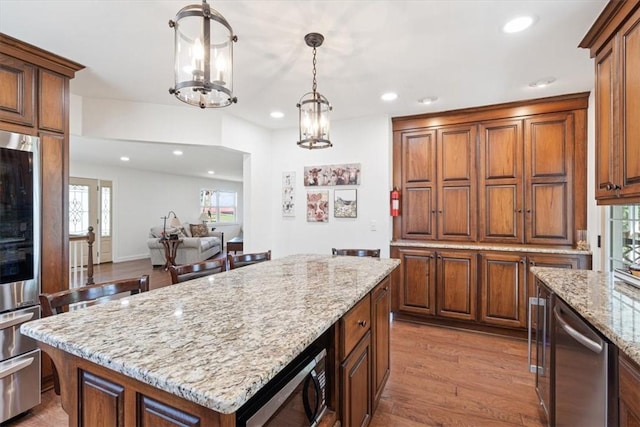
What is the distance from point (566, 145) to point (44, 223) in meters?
4.71

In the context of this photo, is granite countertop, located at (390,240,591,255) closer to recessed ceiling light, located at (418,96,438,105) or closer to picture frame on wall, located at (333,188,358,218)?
picture frame on wall, located at (333,188,358,218)

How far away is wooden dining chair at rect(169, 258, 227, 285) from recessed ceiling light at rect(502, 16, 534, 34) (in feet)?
8.18

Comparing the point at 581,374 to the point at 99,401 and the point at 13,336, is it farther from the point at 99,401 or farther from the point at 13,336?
the point at 13,336

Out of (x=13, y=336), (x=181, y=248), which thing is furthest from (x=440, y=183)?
(x=181, y=248)

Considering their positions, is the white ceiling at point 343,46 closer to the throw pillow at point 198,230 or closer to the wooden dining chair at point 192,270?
the wooden dining chair at point 192,270

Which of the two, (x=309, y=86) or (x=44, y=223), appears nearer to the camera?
(x=44, y=223)

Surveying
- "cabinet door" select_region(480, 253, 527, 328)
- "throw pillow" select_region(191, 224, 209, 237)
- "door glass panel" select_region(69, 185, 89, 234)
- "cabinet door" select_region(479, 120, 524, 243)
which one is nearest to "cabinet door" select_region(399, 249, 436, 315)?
"cabinet door" select_region(480, 253, 527, 328)

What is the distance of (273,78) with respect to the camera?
8.99 feet

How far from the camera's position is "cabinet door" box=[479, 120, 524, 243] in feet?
11.1

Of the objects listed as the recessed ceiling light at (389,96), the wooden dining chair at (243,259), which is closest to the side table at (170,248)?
the wooden dining chair at (243,259)

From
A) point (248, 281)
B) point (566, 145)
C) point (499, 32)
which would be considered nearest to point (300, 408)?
point (248, 281)

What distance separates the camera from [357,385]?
154 centimetres

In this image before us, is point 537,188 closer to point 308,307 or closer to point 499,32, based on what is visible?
point 499,32

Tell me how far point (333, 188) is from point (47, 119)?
2.86 meters
